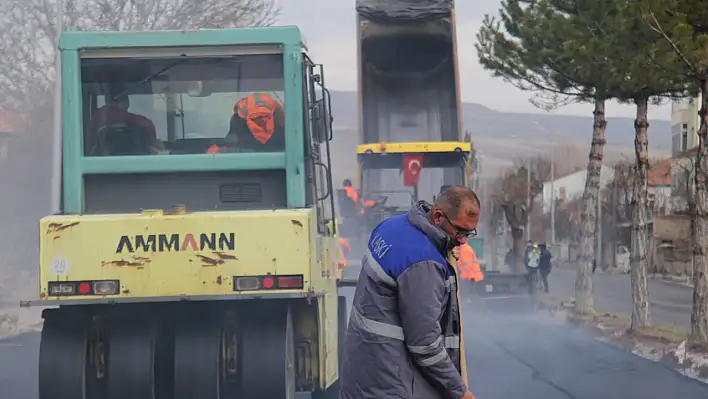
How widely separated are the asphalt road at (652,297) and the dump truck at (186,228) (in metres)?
14.2

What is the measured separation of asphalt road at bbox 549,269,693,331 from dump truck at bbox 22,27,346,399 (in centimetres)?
1418

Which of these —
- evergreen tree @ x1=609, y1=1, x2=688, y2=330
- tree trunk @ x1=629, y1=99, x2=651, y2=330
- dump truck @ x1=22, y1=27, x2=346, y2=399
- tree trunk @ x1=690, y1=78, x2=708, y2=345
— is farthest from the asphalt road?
dump truck @ x1=22, y1=27, x2=346, y2=399

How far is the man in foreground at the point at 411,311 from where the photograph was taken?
179 inches

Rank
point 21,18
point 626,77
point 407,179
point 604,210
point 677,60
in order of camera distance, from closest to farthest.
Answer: point 677,60 → point 626,77 → point 407,179 → point 21,18 → point 604,210

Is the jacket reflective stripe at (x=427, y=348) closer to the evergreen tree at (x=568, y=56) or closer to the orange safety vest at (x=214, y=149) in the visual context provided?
the orange safety vest at (x=214, y=149)

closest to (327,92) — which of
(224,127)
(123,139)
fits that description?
(224,127)

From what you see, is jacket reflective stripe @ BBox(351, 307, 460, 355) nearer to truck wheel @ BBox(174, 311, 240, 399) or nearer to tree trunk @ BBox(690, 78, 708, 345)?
truck wheel @ BBox(174, 311, 240, 399)

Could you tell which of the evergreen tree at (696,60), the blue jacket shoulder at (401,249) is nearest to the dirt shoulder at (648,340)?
the evergreen tree at (696,60)

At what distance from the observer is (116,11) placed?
26.7m

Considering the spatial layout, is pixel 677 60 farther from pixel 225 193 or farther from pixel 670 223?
pixel 670 223

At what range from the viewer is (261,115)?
8.98 metres

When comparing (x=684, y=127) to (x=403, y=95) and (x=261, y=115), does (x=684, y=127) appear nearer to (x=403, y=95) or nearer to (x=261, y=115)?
(x=403, y=95)

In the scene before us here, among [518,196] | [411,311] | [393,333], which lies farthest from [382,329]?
[518,196]

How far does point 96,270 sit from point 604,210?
203ft
